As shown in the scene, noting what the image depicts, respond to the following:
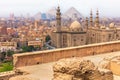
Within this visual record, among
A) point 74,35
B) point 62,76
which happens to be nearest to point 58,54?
point 62,76

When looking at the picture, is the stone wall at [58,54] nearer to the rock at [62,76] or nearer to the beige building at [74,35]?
the rock at [62,76]

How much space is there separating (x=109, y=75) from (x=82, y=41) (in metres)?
27.5

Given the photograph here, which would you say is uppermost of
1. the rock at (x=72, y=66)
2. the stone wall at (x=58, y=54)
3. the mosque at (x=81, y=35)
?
the rock at (x=72, y=66)

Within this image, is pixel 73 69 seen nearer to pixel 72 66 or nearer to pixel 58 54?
pixel 72 66

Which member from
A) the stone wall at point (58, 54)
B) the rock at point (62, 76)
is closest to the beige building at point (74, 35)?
the stone wall at point (58, 54)

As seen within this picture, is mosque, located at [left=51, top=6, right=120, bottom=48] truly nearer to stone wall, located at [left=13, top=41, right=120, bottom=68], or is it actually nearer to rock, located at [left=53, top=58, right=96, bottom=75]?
stone wall, located at [left=13, top=41, right=120, bottom=68]

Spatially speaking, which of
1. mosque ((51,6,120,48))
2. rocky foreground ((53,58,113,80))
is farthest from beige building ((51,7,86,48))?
rocky foreground ((53,58,113,80))

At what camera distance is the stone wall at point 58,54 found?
5.34 metres

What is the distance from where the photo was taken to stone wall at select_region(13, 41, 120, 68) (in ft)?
17.5

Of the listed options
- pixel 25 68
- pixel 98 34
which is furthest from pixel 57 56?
pixel 98 34

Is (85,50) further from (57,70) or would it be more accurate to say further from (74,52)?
(57,70)

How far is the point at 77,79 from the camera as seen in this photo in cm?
350

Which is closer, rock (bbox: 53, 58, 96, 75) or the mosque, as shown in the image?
rock (bbox: 53, 58, 96, 75)

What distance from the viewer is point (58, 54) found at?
5.98m
